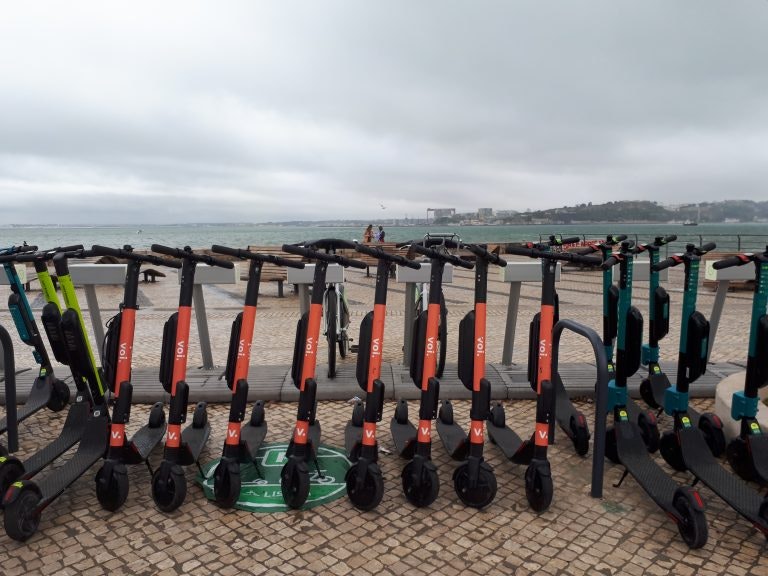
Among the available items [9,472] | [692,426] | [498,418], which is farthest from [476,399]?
[9,472]

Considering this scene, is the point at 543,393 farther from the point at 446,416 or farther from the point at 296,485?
the point at 296,485

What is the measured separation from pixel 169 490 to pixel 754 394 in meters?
3.63

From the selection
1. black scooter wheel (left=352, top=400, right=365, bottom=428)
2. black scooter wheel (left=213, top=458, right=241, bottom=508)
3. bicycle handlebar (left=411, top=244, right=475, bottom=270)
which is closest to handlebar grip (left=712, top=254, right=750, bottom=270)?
bicycle handlebar (left=411, top=244, right=475, bottom=270)

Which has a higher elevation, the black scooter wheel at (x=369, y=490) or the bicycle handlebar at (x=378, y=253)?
the bicycle handlebar at (x=378, y=253)

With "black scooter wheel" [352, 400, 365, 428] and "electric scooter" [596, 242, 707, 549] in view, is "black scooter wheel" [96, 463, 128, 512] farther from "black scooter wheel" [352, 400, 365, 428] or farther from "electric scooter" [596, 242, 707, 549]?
"electric scooter" [596, 242, 707, 549]

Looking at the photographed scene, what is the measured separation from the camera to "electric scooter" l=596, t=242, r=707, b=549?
2.82m

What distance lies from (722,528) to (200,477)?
309 cm

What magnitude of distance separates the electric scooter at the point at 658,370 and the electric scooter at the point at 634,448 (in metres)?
0.40

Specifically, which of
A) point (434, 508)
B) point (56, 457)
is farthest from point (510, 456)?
point (56, 457)

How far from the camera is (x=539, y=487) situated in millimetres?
3121


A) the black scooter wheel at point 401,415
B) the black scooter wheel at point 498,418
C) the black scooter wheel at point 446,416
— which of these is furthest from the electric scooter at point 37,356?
the black scooter wheel at point 498,418

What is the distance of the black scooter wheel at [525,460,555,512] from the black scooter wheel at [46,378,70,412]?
12.8 ft

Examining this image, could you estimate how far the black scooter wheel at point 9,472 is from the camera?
10.3 ft

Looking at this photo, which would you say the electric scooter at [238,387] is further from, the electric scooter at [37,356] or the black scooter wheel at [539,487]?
the electric scooter at [37,356]
